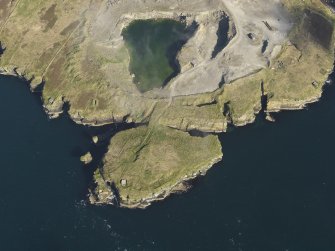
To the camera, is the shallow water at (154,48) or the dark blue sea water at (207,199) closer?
the dark blue sea water at (207,199)

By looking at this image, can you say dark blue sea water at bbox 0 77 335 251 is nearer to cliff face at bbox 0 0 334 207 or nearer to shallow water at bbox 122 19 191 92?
cliff face at bbox 0 0 334 207

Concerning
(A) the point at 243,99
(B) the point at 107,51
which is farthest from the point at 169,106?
(B) the point at 107,51

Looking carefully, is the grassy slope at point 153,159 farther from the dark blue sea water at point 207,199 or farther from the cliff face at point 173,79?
the dark blue sea water at point 207,199

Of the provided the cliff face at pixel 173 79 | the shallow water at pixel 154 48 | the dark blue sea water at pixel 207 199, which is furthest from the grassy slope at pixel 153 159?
the shallow water at pixel 154 48

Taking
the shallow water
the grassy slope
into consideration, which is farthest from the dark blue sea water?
the shallow water

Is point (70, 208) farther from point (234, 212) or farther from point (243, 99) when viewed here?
point (243, 99)
